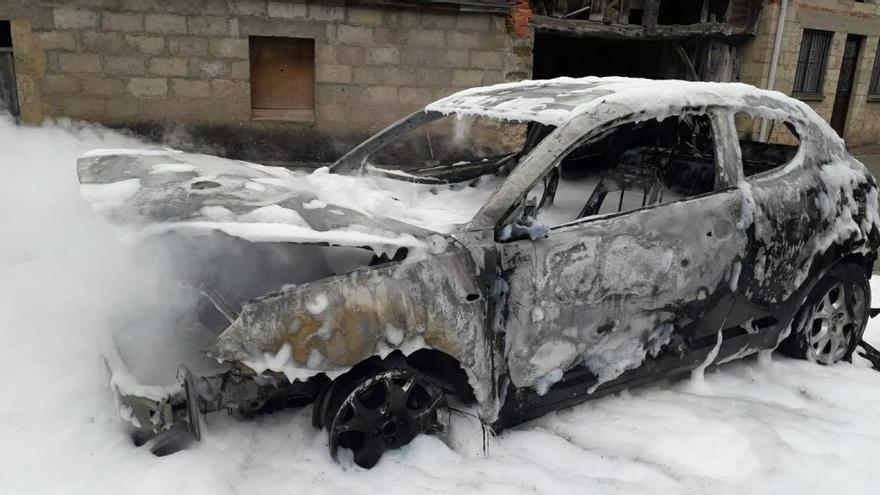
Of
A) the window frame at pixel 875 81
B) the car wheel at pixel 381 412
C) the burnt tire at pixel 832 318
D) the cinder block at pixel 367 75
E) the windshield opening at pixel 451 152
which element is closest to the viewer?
the car wheel at pixel 381 412

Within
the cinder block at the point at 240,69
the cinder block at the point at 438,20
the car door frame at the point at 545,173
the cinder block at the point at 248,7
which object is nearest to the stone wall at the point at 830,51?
the cinder block at the point at 438,20

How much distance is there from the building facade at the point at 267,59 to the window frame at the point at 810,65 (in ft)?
13.4

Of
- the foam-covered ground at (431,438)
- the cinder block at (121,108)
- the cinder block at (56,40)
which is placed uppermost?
the cinder block at (56,40)

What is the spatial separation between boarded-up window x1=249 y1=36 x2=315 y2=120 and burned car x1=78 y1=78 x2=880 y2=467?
5.48 metres

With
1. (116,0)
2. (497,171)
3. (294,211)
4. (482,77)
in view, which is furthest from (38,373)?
(482,77)

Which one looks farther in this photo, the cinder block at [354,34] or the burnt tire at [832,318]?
the cinder block at [354,34]

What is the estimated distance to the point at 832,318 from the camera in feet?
13.2

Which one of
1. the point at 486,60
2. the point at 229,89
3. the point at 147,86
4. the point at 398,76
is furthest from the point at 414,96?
the point at 147,86

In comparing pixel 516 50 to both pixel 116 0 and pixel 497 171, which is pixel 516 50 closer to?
pixel 116 0

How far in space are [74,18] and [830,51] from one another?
14138 millimetres

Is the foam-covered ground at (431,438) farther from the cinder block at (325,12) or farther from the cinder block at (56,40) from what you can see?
the cinder block at (325,12)

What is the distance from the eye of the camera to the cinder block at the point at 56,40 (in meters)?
7.80

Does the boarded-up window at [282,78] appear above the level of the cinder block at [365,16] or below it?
below

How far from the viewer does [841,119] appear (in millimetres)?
15398
